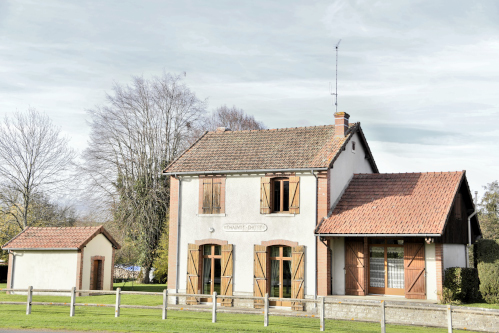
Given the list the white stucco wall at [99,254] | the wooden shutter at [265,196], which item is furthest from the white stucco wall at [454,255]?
the white stucco wall at [99,254]

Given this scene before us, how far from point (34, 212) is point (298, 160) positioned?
24.4 meters

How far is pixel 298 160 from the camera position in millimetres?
21125

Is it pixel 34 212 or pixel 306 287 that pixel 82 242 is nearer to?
pixel 306 287

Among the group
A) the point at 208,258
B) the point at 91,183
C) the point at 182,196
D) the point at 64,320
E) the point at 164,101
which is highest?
the point at 164,101

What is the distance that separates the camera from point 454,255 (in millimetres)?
20750

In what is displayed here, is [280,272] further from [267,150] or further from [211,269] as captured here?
[267,150]

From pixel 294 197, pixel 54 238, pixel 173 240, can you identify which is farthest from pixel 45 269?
pixel 294 197

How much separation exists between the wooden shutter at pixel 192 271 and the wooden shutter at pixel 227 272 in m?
1.12

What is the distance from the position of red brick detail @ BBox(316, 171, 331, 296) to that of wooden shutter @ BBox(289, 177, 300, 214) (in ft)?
2.56

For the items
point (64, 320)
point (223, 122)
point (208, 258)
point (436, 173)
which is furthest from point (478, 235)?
point (223, 122)

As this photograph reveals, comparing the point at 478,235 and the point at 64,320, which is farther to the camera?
the point at 478,235

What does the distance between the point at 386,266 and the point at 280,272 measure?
3.96 meters

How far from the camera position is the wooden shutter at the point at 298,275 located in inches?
797

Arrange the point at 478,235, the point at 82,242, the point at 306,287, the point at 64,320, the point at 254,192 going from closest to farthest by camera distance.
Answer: the point at 64,320
the point at 306,287
the point at 254,192
the point at 478,235
the point at 82,242
